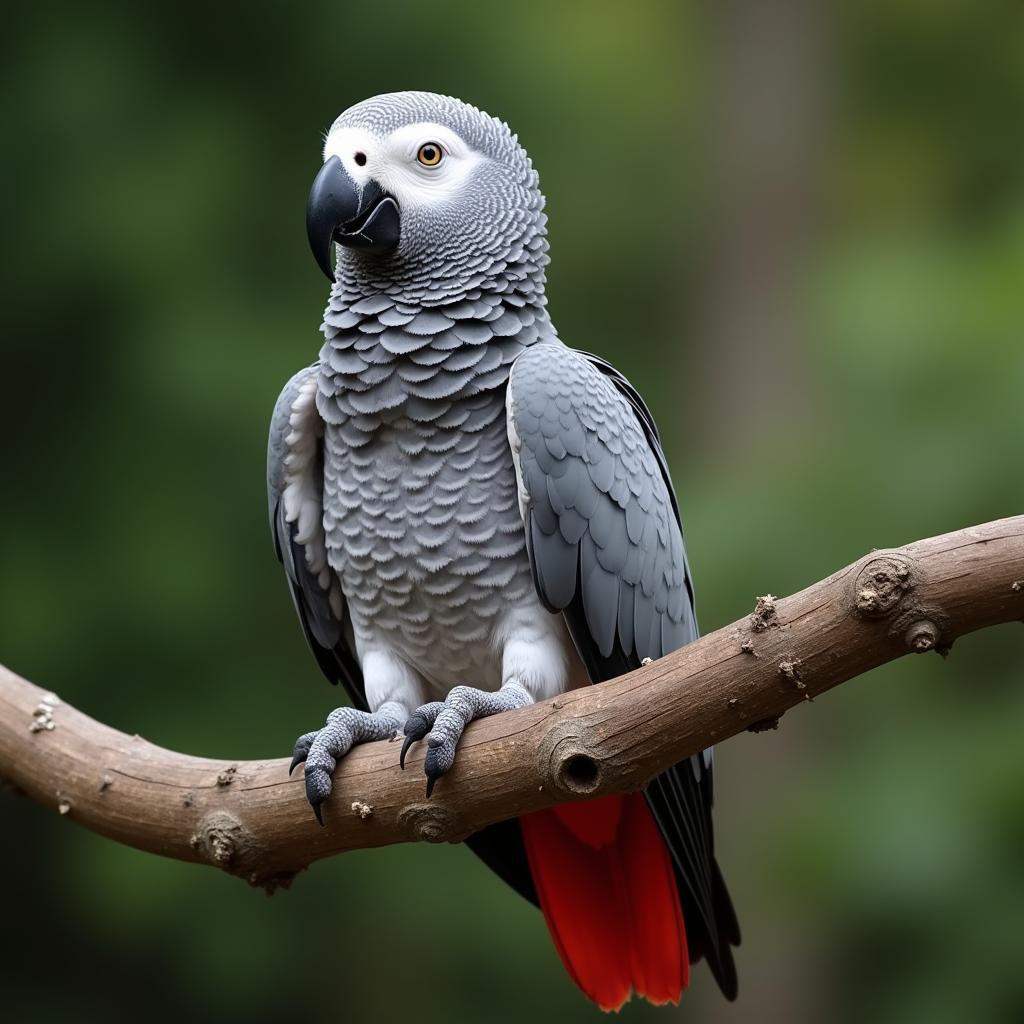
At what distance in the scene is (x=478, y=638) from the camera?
2.15 meters

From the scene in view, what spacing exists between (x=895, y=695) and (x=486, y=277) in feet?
7.79

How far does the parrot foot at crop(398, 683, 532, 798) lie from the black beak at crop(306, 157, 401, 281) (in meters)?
0.73

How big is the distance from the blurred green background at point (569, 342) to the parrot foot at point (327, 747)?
1633 millimetres

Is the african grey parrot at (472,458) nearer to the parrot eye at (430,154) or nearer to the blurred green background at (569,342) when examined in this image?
the parrot eye at (430,154)

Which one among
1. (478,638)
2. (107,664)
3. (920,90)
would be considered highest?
(920,90)

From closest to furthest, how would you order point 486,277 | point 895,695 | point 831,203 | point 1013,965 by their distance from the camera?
1. point 486,277
2. point 1013,965
3. point 895,695
4. point 831,203

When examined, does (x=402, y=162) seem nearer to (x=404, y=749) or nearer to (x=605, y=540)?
(x=605, y=540)

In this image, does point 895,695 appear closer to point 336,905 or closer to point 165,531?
point 336,905

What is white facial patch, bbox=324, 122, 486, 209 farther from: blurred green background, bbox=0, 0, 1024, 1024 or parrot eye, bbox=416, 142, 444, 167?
blurred green background, bbox=0, 0, 1024, 1024

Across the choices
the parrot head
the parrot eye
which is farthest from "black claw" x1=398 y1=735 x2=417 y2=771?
the parrot eye

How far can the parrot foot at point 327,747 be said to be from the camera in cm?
187

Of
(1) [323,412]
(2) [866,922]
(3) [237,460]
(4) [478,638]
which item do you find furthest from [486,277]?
(2) [866,922]

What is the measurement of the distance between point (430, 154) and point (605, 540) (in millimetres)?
710

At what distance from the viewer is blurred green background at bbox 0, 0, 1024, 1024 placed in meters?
3.52
